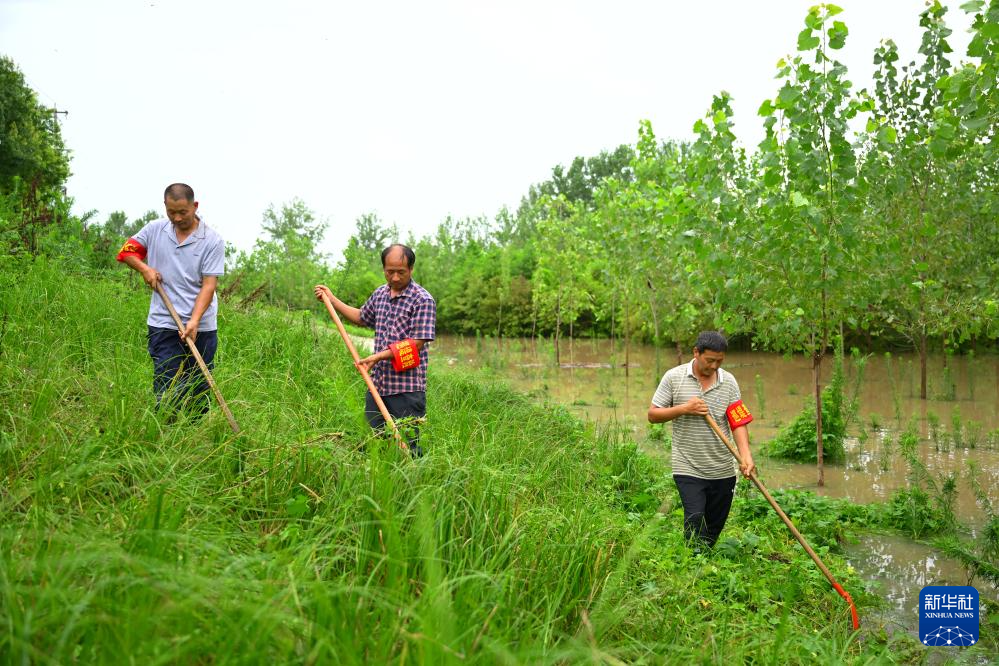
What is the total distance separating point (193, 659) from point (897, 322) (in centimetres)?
1557

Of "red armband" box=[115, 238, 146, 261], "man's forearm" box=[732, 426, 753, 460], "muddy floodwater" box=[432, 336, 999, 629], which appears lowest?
"muddy floodwater" box=[432, 336, 999, 629]

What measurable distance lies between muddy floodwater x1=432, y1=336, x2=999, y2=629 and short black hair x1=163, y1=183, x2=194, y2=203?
15.9ft

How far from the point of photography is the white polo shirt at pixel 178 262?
487cm

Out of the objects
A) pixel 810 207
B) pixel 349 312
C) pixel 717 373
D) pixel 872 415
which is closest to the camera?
pixel 717 373

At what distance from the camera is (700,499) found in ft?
16.3

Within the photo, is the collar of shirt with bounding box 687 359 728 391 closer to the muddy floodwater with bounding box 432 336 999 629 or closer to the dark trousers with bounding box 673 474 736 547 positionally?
the dark trousers with bounding box 673 474 736 547

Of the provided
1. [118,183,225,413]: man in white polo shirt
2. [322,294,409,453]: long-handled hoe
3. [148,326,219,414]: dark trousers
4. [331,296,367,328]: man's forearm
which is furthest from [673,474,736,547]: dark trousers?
[118,183,225,413]: man in white polo shirt

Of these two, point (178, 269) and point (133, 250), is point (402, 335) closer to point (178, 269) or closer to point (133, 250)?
point (178, 269)

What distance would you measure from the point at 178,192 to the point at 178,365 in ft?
3.44

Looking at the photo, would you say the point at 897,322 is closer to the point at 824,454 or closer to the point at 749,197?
the point at 824,454

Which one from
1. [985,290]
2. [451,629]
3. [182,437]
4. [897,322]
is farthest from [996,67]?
[897,322]

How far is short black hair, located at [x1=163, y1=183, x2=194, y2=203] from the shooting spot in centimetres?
476

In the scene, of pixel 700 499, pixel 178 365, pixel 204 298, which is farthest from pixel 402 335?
pixel 700 499

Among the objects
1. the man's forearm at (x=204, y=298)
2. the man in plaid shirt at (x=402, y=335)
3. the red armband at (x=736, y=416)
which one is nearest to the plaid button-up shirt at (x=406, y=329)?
the man in plaid shirt at (x=402, y=335)
